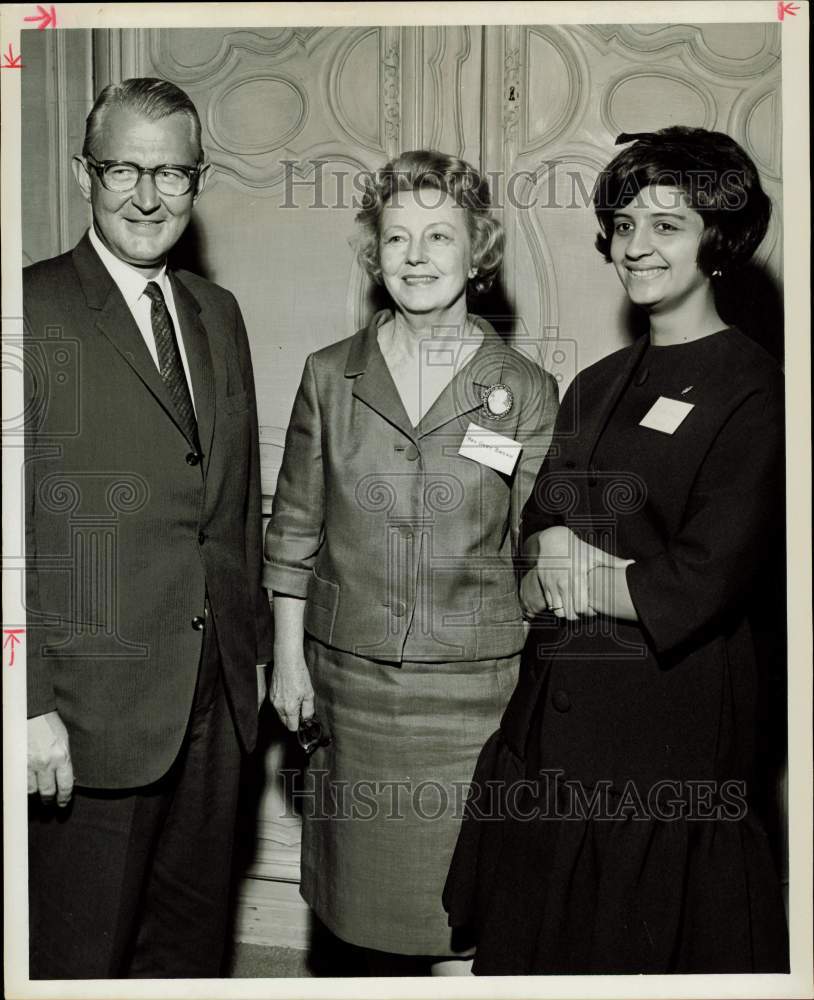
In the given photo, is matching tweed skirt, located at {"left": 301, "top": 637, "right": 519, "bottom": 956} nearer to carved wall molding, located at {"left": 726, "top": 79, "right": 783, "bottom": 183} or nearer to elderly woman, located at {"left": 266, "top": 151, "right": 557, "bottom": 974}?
elderly woman, located at {"left": 266, "top": 151, "right": 557, "bottom": 974}

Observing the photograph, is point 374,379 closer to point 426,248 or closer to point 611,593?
point 426,248

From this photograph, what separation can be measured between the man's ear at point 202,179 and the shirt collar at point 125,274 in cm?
19

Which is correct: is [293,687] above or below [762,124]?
below

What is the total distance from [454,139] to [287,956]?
6.02 feet

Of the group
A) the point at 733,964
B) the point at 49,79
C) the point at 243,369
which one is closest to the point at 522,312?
the point at 243,369

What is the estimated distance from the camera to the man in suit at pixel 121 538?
6.84 ft

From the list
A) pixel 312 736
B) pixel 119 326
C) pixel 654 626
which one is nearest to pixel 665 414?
pixel 654 626

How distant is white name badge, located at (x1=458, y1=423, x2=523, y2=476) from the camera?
7.02ft

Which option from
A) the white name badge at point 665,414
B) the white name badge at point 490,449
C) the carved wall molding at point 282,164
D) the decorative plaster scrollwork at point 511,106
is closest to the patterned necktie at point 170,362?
the carved wall molding at point 282,164

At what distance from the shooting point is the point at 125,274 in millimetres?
2102

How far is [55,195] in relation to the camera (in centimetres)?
215

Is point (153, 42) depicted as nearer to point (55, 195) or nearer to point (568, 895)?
point (55, 195)

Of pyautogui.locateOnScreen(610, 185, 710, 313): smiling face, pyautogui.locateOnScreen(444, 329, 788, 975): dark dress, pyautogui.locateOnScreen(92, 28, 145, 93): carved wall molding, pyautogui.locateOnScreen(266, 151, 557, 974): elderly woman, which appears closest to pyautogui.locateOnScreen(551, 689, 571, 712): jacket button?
pyautogui.locateOnScreen(444, 329, 788, 975): dark dress

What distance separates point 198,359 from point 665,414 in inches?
36.8
